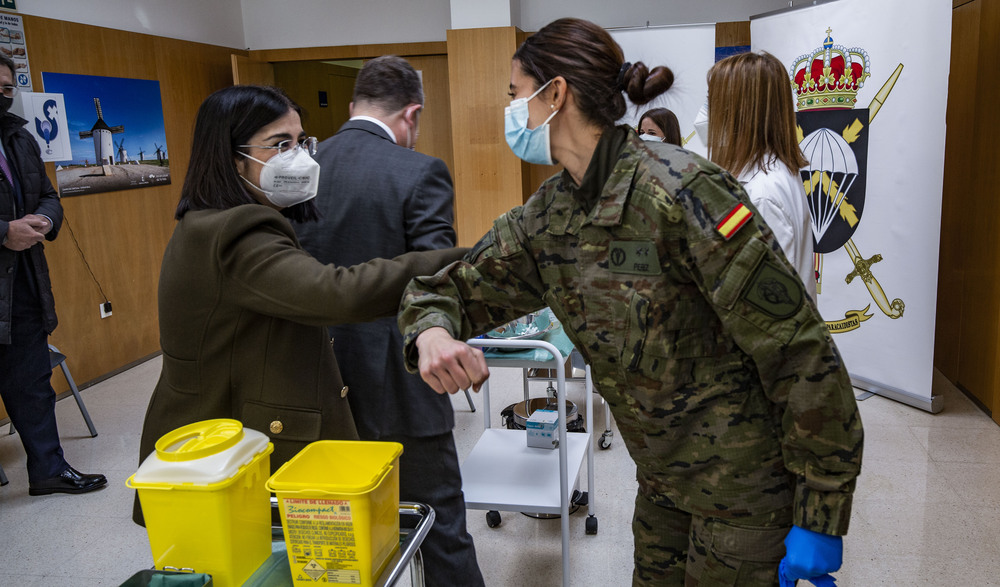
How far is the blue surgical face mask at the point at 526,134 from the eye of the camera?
1344mm

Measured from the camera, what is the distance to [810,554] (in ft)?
3.90

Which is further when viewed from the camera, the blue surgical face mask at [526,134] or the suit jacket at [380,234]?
the suit jacket at [380,234]

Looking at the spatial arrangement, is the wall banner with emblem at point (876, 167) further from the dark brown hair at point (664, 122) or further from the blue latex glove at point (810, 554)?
the blue latex glove at point (810, 554)

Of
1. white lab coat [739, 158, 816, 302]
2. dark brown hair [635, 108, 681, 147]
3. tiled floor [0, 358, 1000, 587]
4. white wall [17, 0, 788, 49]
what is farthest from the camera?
white wall [17, 0, 788, 49]

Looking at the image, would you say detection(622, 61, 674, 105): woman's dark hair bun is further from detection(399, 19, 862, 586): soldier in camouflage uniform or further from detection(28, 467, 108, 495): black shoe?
detection(28, 467, 108, 495): black shoe

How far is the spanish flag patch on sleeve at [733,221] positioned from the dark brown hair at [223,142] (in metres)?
0.97

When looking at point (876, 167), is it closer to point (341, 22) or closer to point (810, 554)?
point (810, 554)

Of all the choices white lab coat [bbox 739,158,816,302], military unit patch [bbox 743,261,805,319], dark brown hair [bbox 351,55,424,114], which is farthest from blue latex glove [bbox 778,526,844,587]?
dark brown hair [bbox 351,55,424,114]

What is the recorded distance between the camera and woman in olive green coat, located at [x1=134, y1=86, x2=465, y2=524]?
139cm

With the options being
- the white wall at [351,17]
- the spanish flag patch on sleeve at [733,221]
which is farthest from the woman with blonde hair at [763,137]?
the white wall at [351,17]

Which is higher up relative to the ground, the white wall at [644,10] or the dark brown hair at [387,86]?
the white wall at [644,10]

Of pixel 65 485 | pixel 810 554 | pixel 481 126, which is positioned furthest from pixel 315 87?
pixel 810 554

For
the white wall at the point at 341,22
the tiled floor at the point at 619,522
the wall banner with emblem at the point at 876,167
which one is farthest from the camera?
the white wall at the point at 341,22

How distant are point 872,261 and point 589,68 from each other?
3304 millimetres
